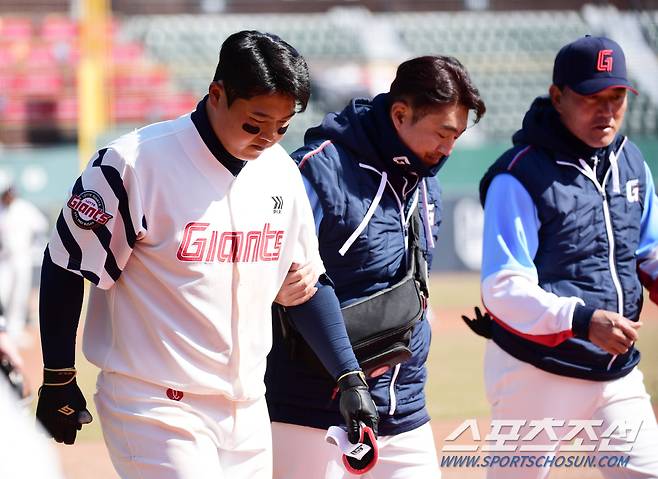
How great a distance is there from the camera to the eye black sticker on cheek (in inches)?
125

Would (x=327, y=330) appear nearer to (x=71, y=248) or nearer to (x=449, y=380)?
(x=71, y=248)

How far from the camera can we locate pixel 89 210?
10.2ft

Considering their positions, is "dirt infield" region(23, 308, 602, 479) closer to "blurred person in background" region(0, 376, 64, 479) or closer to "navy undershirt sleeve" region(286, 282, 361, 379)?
"navy undershirt sleeve" region(286, 282, 361, 379)

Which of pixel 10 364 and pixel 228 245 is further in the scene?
pixel 10 364

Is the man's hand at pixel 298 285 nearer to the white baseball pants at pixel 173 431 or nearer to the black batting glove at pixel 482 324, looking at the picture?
the white baseball pants at pixel 173 431

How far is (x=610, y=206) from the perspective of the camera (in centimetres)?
445

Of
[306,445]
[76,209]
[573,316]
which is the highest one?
[76,209]

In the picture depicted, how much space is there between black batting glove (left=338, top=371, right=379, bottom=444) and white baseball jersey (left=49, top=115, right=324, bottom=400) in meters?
0.36

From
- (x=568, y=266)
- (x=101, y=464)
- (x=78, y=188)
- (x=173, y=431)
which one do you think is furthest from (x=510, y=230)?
(x=101, y=464)

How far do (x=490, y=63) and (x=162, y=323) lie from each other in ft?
77.2

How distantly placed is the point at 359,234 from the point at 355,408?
704 millimetres

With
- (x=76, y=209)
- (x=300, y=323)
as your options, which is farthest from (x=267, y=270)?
(x=76, y=209)

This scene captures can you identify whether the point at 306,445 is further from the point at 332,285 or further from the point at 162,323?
the point at 162,323

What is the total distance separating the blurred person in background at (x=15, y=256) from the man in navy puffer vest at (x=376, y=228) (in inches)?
437
